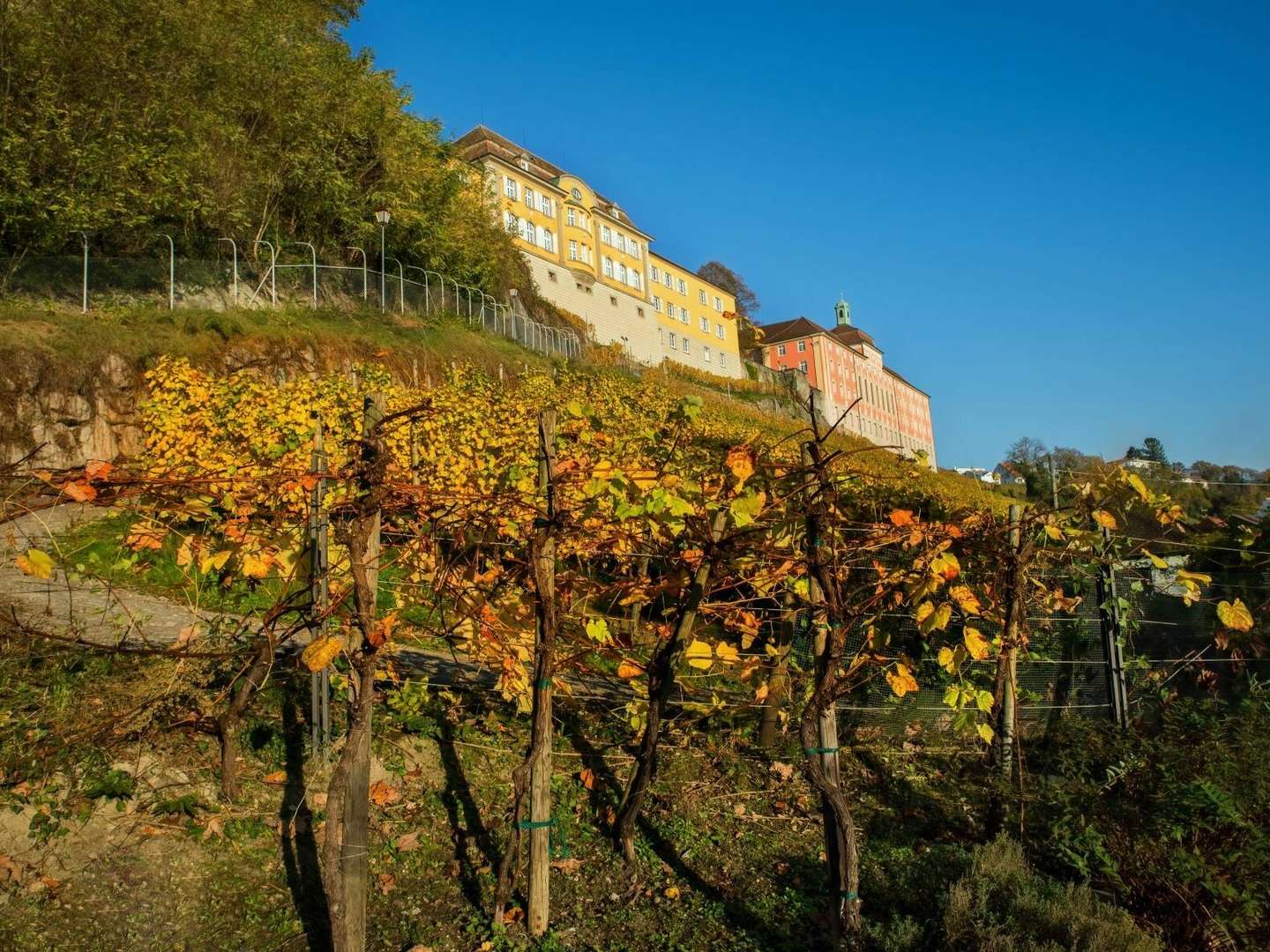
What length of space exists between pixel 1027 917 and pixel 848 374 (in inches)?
3330

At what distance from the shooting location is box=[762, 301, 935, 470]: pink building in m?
77.0

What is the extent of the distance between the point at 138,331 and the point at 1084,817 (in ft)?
45.4

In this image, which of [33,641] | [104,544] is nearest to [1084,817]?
[33,641]

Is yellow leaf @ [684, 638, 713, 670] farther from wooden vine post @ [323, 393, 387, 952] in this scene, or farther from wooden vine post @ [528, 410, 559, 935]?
wooden vine post @ [323, 393, 387, 952]

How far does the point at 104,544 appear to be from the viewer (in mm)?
9445

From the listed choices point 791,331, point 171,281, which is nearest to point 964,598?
point 171,281

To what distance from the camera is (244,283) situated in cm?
1767

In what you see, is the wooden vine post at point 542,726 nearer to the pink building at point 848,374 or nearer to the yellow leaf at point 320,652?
the yellow leaf at point 320,652

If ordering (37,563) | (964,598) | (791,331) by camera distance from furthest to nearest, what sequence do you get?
1. (791,331)
2. (964,598)
3. (37,563)

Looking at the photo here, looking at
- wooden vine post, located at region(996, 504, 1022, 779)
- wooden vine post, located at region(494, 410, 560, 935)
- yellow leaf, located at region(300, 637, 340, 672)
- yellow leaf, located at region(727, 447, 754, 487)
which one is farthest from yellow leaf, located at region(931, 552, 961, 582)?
yellow leaf, located at region(300, 637, 340, 672)

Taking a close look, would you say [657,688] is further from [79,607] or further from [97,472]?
[79,607]

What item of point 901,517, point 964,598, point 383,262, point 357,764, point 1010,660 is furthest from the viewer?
point 383,262

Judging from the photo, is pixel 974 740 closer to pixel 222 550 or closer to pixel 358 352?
pixel 222 550

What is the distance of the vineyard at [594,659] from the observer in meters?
3.90
